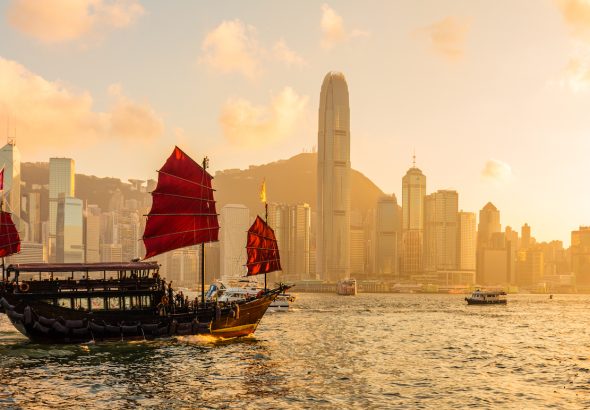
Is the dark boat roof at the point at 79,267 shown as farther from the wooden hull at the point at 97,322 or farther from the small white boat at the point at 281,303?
the small white boat at the point at 281,303

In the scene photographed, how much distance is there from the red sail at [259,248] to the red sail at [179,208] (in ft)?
12.3

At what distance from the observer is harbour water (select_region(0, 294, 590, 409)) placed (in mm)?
34250

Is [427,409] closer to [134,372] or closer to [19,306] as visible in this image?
[134,372]

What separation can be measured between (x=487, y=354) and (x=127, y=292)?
1158 inches

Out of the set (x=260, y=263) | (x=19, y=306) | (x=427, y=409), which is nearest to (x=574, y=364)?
(x=427, y=409)

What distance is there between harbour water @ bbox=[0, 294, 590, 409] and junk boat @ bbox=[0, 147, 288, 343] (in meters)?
1.28

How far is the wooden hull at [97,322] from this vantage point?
5084 centimetres

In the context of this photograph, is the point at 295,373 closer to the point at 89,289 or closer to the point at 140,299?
the point at 140,299

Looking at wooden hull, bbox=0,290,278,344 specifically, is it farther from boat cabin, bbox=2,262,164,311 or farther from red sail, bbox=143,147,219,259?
red sail, bbox=143,147,219,259

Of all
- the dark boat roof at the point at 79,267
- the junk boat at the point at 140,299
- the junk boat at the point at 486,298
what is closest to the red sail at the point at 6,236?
the junk boat at the point at 140,299

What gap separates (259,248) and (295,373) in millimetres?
21741

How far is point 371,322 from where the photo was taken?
93.2 meters

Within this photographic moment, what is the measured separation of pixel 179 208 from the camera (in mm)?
59781

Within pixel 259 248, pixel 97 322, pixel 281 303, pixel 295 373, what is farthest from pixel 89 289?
pixel 281 303
